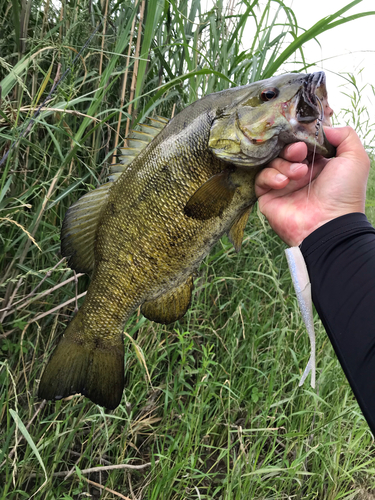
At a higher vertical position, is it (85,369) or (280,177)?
(280,177)

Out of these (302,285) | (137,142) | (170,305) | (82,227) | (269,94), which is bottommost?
(170,305)

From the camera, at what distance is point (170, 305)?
4.12ft

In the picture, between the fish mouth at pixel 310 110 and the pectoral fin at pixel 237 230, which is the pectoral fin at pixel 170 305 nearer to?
the pectoral fin at pixel 237 230

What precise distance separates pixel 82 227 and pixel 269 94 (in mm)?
670

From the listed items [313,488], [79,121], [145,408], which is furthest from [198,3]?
[313,488]

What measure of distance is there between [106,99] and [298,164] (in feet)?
4.07

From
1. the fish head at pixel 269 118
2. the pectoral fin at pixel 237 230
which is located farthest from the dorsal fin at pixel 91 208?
the pectoral fin at pixel 237 230

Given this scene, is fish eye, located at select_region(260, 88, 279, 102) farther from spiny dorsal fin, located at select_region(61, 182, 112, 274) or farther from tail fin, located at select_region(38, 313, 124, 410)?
tail fin, located at select_region(38, 313, 124, 410)

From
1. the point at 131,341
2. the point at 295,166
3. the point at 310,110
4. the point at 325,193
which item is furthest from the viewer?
the point at 131,341

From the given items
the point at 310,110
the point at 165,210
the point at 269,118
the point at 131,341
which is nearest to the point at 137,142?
the point at 165,210

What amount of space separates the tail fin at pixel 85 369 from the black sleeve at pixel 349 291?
0.65 metres

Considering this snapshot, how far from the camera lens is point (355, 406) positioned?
214 centimetres

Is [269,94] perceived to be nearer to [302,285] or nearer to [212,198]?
[212,198]

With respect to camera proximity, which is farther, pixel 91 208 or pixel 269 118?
pixel 91 208
